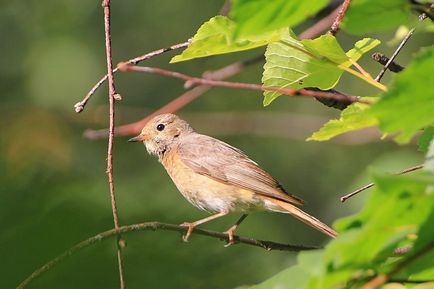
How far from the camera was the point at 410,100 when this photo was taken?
132 centimetres

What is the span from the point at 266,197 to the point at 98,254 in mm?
3036

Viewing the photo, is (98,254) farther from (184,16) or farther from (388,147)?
(184,16)

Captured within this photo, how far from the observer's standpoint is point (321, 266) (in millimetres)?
1184

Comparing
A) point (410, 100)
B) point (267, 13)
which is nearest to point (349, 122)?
point (410, 100)

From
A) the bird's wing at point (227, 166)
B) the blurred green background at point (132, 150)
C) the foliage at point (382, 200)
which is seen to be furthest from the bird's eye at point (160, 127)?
the foliage at point (382, 200)

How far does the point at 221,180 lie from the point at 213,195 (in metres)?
0.11

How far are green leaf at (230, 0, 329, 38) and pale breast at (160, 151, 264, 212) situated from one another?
3208mm

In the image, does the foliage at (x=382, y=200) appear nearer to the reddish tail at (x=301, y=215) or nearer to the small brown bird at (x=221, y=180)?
the reddish tail at (x=301, y=215)

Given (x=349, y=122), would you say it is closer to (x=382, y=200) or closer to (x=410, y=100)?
(x=410, y=100)

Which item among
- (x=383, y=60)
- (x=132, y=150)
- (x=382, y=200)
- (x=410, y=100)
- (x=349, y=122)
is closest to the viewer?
(x=382, y=200)

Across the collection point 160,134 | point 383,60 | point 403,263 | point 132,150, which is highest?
point 132,150

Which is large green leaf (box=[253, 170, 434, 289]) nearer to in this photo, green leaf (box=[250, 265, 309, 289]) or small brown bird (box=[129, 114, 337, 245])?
green leaf (box=[250, 265, 309, 289])

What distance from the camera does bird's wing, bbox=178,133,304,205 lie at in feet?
14.4

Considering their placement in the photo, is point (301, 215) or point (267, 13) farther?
point (301, 215)
